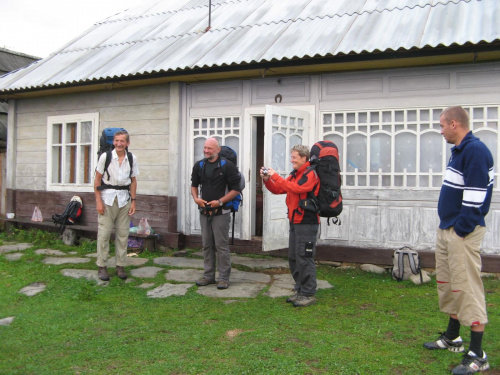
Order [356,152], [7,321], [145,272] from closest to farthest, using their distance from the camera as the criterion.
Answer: [7,321], [145,272], [356,152]

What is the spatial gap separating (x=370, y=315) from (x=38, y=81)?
786 centimetres

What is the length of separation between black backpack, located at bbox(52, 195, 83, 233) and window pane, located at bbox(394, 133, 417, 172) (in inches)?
238

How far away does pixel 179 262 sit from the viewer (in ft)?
25.0

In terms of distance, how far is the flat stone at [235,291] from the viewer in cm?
576

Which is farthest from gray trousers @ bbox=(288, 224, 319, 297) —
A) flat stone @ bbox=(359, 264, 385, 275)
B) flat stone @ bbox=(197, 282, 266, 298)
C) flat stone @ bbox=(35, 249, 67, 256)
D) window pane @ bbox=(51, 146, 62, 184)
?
window pane @ bbox=(51, 146, 62, 184)

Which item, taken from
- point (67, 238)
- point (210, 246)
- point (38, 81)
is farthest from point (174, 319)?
point (38, 81)

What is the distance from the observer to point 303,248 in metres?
5.23

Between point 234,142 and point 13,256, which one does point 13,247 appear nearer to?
point 13,256

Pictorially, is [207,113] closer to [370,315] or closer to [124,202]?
[124,202]

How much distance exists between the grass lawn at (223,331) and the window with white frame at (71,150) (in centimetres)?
384

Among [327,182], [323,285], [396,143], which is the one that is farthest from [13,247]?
[396,143]

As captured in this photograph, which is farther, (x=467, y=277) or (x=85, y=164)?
(x=85, y=164)

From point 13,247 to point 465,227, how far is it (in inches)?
312

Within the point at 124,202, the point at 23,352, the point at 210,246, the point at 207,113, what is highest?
the point at 207,113
